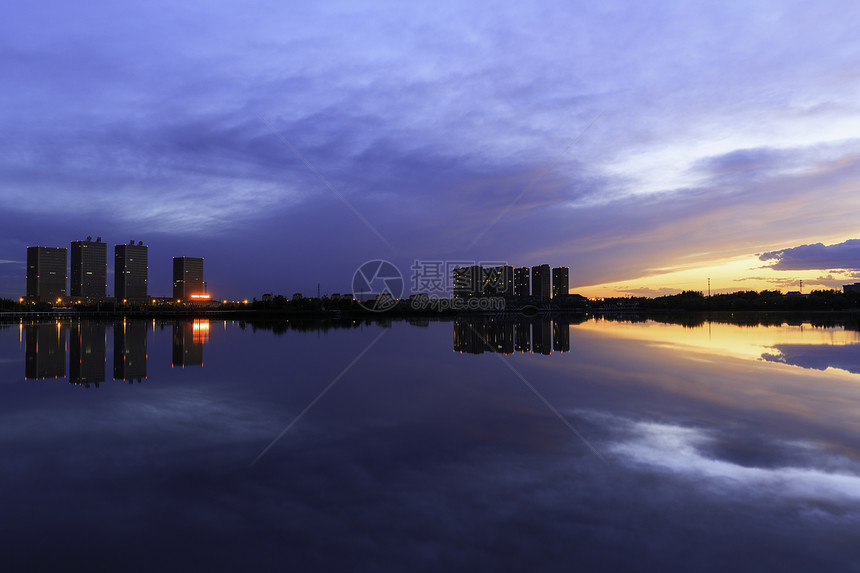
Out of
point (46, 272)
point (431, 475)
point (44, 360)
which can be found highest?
point (46, 272)

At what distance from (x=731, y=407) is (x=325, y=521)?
8864mm

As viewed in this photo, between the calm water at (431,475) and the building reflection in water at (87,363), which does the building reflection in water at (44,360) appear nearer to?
the building reflection in water at (87,363)

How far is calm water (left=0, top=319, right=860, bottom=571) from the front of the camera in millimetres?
4207

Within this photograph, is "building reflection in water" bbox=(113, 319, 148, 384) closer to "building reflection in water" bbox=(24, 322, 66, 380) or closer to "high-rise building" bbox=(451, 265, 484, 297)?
"building reflection in water" bbox=(24, 322, 66, 380)

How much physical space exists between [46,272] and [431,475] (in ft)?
806

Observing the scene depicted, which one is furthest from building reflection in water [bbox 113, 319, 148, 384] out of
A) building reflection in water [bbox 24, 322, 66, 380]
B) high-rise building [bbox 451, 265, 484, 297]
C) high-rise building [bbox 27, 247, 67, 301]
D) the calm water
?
high-rise building [bbox 27, 247, 67, 301]

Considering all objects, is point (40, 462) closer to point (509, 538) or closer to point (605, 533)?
point (509, 538)

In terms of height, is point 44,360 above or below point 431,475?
above

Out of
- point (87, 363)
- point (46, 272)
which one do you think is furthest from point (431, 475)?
point (46, 272)

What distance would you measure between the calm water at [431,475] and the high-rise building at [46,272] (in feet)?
748

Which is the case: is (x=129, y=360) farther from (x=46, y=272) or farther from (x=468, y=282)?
(x=46, y=272)

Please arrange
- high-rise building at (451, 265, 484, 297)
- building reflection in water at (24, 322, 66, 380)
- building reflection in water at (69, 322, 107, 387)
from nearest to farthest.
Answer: building reflection in water at (69, 322, 107, 387), building reflection in water at (24, 322, 66, 380), high-rise building at (451, 265, 484, 297)

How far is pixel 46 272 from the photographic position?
626ft

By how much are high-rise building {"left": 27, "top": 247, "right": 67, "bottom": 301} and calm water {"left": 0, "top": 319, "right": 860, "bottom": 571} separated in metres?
228
